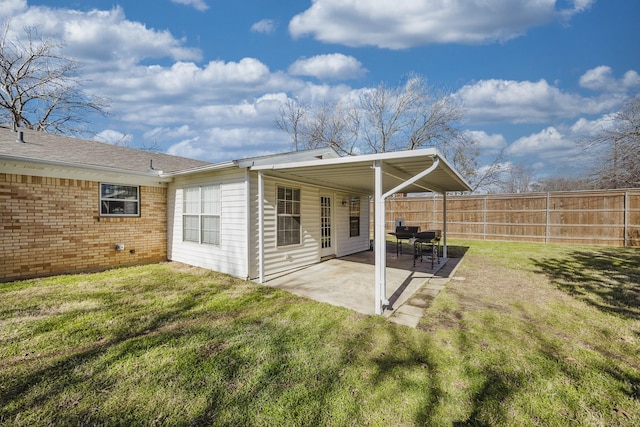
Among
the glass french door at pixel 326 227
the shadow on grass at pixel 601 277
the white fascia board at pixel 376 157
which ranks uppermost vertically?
the white fascia board at pixel 376 157

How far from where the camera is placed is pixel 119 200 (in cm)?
744

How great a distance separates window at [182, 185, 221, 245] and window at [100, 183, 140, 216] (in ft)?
4.40

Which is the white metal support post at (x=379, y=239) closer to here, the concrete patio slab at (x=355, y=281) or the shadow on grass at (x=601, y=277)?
the concrete patio slab at (x=355, y=281)

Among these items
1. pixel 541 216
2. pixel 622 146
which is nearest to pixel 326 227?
pixel 541 216

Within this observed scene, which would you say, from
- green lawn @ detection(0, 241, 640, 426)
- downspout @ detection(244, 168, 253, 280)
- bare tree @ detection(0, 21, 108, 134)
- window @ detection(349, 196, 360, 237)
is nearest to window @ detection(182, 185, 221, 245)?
downspout @ detection(244, 168, 253, 280)

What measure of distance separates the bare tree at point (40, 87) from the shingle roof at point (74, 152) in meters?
9.65

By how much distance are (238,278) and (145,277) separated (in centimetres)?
216

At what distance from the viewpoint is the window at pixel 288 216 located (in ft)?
22.8

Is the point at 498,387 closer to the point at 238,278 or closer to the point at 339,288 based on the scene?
the point at 339,288

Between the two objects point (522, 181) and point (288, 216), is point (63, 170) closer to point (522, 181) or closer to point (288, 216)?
point (288, 216)

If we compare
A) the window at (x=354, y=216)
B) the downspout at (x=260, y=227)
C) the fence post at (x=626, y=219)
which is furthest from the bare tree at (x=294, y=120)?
the fence post at (x=626, y=219)

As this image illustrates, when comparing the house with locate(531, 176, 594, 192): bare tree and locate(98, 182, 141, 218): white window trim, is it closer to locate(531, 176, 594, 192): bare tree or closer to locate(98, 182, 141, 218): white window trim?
locate(98, 182, 141, 218): white window trim

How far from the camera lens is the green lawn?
2256 millimetres

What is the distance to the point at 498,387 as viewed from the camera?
2588 mm
